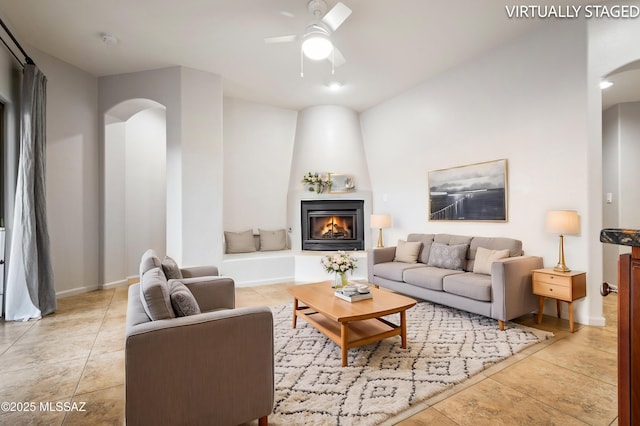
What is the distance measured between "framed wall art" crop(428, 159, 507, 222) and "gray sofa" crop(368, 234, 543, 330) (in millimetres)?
356

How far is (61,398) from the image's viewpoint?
195cm

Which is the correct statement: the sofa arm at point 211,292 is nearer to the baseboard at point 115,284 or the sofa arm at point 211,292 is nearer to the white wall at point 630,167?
the baseboard at point 115,284

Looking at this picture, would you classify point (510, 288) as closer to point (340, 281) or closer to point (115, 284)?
point (340, 281)

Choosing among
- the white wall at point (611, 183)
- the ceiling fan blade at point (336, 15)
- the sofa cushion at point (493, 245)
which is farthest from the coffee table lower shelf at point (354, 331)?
the white wall at point (611, 183)

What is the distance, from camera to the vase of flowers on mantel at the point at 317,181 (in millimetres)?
5684

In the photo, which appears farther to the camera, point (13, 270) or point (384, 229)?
point (384, 229)

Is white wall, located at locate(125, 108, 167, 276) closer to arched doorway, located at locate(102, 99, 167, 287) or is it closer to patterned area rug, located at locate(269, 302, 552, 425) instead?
arched doorway, located at locate(102, 99, 167, 287)

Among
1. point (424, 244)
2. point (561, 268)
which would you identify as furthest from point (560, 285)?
point (424, 244)

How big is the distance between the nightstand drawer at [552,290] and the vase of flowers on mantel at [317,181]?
11.6 feet

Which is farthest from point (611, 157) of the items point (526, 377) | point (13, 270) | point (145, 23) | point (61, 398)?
point (13, 270)

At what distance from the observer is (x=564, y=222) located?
9.96ft

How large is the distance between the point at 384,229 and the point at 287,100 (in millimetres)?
2963

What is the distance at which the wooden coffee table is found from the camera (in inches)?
92.5

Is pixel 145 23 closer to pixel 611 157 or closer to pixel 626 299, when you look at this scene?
pixel 626 299
